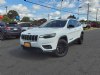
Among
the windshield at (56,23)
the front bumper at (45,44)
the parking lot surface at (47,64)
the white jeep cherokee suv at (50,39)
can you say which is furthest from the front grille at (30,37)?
the windshield at (56,23)

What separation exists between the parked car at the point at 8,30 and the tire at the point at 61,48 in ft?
28.6

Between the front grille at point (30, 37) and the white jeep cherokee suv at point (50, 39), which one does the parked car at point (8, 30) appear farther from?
the front grille at point (30, 37)

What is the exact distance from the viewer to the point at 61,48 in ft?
28.6

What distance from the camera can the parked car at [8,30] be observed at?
16.5m

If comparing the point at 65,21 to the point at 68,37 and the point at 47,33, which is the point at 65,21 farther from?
the point at 47,33

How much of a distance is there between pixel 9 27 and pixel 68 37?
336 inches

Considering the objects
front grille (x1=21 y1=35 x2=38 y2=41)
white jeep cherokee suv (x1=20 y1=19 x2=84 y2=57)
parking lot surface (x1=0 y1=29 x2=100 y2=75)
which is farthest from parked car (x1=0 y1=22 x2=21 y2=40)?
front grille (x1=21 y1=35 x2=38 y2=41)

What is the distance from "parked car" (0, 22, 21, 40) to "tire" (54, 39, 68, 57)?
28.6 feet

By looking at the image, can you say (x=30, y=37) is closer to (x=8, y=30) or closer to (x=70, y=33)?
(x=70, y=33)

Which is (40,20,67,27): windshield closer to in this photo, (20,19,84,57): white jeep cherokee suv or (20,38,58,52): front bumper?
(20,19,84,57): white jeep cherokee suv

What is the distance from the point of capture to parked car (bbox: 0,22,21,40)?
1655 cm

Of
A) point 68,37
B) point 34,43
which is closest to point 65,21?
point 68,37

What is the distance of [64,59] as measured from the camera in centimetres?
823

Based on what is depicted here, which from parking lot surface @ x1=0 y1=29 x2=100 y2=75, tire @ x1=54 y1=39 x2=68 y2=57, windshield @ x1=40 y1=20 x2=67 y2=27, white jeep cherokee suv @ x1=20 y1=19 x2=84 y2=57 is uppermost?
windshield @ x1=40 y1=20 x2=67 y2=27
